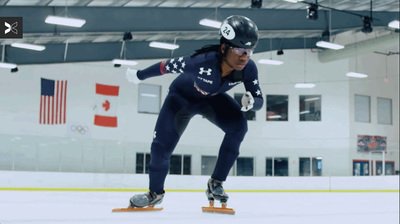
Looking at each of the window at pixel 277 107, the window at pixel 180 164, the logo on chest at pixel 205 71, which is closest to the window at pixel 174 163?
the window at pixel 180 164

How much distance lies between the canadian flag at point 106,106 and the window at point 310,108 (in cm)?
916

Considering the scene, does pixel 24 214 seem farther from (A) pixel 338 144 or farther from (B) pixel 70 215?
(A) pixel 338 144

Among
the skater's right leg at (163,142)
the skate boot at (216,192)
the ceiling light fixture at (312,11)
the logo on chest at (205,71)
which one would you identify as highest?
the ceiling light fixture at (312,11)

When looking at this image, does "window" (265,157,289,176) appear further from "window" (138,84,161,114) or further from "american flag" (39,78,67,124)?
"american flag" (39,78,67,124)

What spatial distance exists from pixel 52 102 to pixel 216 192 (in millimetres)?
17356

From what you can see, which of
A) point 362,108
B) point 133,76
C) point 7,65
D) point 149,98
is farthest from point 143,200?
point 362,108

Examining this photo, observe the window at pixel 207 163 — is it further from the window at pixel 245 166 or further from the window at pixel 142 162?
the window at pixel 142 162

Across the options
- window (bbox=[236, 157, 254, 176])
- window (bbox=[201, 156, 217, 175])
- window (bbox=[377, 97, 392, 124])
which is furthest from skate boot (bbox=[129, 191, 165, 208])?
window (bbox=[377, 97, 392, 124])

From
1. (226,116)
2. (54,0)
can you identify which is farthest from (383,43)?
(226,116)

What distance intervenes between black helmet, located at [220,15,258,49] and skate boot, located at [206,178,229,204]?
44.3 inches

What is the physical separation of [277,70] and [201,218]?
21.9 meters

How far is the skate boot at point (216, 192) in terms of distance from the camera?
3.84 meters

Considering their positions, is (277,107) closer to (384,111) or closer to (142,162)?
(384,111)

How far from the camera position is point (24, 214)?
3.34 metres
